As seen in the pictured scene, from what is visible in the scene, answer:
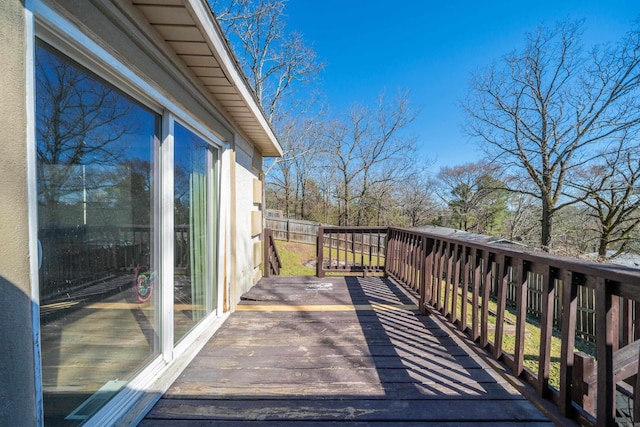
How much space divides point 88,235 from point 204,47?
4.54 feet

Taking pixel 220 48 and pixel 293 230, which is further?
pixel 293 230

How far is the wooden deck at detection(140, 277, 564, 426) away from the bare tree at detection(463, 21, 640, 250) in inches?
365

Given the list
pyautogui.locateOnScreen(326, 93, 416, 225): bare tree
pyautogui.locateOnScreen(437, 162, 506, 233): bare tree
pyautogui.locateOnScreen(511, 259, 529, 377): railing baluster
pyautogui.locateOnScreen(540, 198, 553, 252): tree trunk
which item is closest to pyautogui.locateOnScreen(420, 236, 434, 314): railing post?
pyautogui.locateOnScreen(511, 259, 529, 377): railing baluster

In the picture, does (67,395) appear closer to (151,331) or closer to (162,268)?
(151,331)

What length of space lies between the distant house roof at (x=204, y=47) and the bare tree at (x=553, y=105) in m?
10.4

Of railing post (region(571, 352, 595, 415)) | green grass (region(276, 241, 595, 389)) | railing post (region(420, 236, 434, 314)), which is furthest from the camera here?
green grass (region(276, 241, 595, 389))

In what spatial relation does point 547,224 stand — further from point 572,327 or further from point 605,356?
point 605,356

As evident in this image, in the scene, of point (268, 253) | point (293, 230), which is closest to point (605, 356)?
point (268, 253)

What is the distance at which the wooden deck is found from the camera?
156 centimetres

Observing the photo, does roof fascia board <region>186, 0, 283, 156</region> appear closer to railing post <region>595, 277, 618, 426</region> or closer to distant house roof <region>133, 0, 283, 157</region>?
distant house roof <region>133, 0, 283, 157</region>

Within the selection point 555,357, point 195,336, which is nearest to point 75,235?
point 195,336

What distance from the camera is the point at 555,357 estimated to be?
15.9 ft

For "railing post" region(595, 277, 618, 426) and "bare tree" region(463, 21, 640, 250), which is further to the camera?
"bare tree" region(463, 21, 640, 250)

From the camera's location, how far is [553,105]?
405 inches
